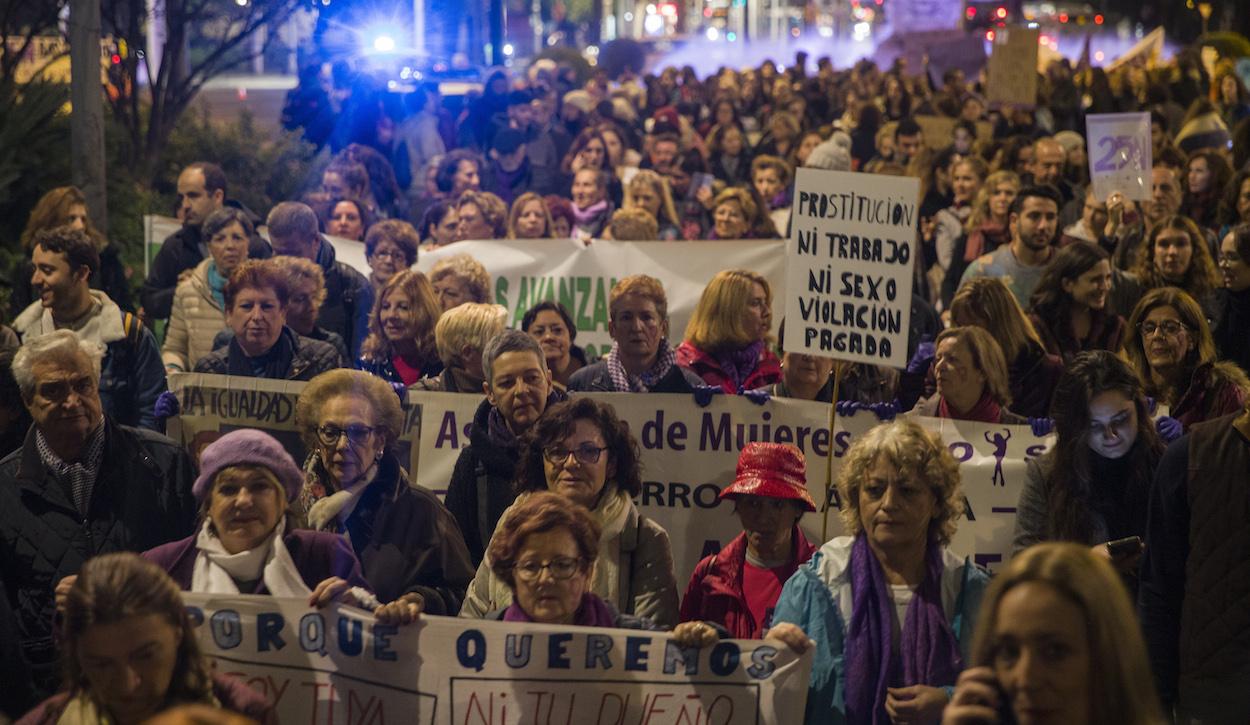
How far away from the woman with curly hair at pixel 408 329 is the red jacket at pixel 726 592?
295cm

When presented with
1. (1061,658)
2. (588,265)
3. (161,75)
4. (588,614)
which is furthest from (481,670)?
(161,75)

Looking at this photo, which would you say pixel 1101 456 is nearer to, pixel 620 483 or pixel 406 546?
pixel 620 483

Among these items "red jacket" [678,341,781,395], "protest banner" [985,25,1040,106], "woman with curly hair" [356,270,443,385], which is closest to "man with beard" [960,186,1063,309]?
"red jacket" [678,341,781,395]

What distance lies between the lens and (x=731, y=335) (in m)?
8.16

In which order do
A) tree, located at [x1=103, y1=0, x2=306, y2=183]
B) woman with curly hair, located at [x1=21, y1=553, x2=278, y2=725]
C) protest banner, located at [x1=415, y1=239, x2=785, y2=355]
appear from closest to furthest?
1. woman with curly hair, located at [x1=21, y1=553, x2=278, y2=725]
2. protest banner, located at [x1=415, y1=239, x2=785, y2=355]
3. tree, located at [x1=103, y1=0, x2=306, y2=183]

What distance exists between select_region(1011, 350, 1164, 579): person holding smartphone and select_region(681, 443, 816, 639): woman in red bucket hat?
0.86 meters

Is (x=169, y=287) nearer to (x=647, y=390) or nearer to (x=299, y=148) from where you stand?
(x=647, y=390)

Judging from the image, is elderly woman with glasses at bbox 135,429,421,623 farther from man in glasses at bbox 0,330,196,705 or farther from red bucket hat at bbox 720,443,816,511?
red bucket hat at bbox 720,443,816,511

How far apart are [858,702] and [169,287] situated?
6.61 m

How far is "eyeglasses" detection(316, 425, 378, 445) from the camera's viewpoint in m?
5.77

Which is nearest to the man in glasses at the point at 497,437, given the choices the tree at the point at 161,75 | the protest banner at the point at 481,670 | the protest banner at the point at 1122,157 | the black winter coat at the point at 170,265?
the protest banner at the point at 481,670

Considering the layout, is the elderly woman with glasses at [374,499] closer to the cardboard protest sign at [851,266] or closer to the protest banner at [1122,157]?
the cardboard protest sign at [851,266]

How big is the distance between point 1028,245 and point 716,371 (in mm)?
2581

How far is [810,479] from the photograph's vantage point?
24.6 ft
